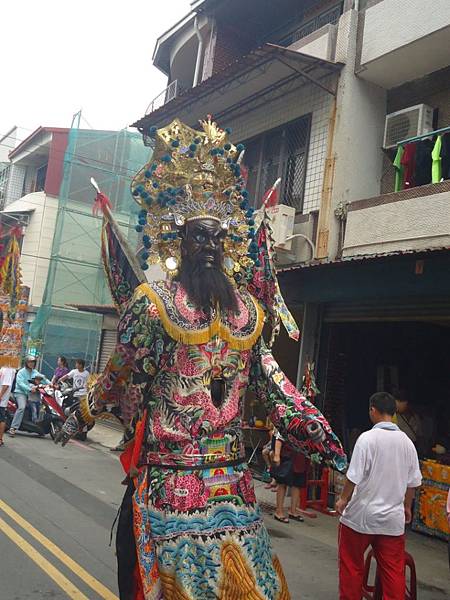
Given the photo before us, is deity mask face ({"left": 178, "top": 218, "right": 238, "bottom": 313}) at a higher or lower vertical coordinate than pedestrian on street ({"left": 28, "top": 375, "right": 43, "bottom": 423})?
higher

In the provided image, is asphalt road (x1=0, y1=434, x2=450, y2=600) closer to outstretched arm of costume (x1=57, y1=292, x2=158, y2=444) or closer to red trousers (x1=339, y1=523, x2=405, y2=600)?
red trousers (x1=339, y1=523, x2=405, y2=600)

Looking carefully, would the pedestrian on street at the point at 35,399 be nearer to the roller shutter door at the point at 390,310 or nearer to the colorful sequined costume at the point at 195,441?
the roller shutter door at the point at 390,310

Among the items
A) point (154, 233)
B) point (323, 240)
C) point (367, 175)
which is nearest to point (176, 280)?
point (154, 233)

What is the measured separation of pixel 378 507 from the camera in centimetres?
420

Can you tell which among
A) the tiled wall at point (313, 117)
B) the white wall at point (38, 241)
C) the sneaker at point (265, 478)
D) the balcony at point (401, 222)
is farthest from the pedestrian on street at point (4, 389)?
the white wall at point (38, 241)

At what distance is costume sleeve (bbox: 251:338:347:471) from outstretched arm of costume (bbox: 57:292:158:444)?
59 centimetres

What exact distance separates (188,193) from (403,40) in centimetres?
746

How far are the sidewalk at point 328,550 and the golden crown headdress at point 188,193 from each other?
333 centimetres

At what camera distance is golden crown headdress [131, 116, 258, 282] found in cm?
333

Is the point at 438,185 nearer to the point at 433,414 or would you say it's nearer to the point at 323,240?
the point at 323,240

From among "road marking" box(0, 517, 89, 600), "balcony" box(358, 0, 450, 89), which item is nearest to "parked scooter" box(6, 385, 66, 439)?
"road marking" box(0, 517, 89, 600)

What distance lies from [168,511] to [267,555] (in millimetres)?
525

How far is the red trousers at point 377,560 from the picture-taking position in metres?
4.12

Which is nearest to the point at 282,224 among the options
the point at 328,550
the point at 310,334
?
the point at 310,334
